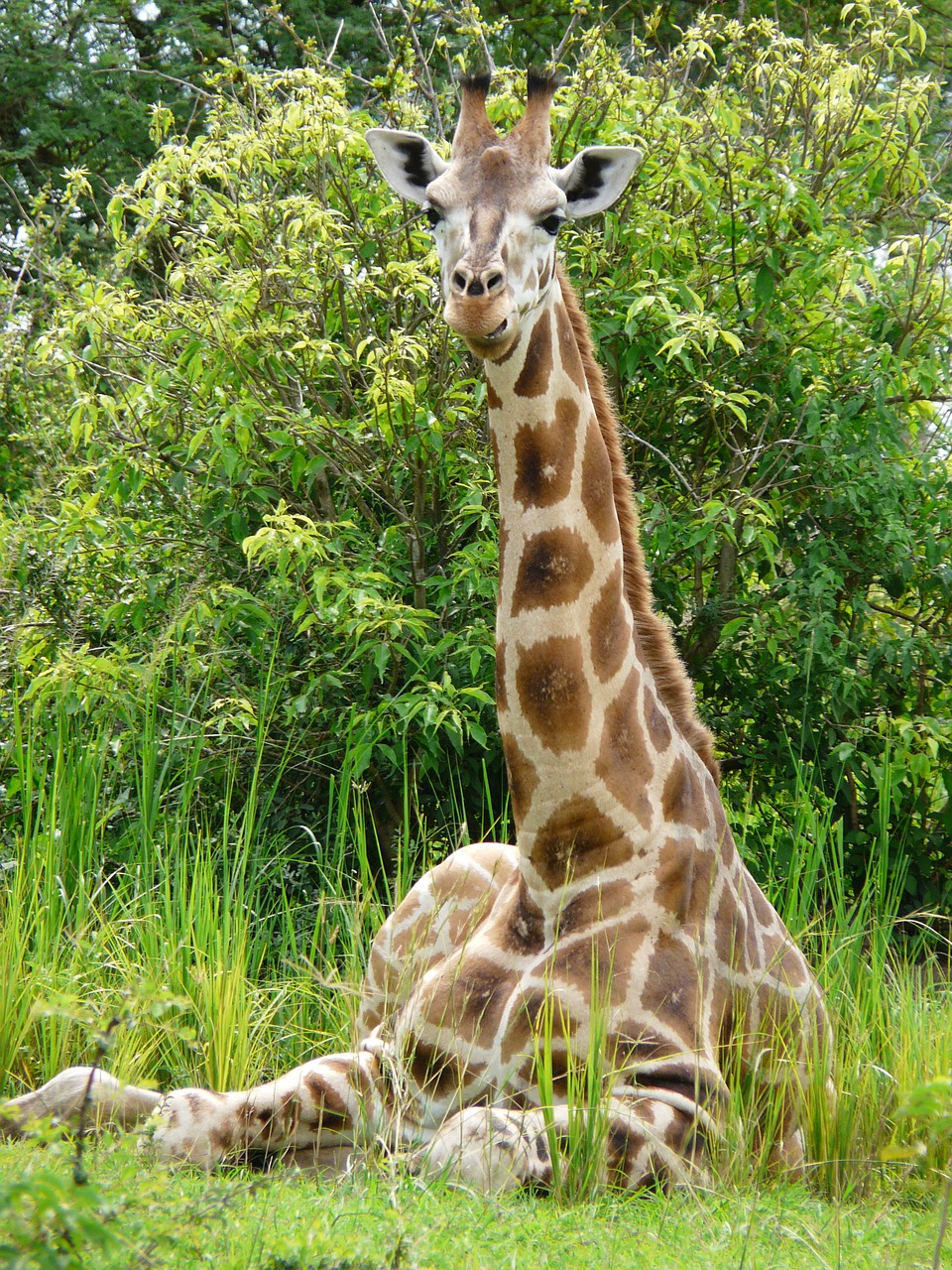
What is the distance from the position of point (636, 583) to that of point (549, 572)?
41cm

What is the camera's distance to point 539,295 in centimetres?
331

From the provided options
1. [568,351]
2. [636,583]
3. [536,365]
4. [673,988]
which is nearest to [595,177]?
[568,351]

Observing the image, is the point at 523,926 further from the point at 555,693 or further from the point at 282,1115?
the point at 282,1115

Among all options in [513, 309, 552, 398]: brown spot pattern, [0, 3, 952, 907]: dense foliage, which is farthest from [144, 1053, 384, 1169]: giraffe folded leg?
[0, 3, 952, 907]: dense foliage

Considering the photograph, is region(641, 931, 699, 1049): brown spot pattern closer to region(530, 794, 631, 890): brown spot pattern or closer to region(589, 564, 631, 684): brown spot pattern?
region(530, 794, 631, 890): brown spot pattern

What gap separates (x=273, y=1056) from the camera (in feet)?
13.7

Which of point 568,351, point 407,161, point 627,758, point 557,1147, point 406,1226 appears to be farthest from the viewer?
point 407,161

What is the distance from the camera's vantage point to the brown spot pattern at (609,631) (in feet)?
10.9

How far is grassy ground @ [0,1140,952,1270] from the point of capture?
1.90 metres

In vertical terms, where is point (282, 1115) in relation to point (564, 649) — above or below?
below

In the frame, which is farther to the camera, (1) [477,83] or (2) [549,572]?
(1) [477,83]

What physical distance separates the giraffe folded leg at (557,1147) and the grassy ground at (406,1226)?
0.05 metres

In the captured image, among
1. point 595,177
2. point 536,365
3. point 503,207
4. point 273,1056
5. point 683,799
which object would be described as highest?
point 595,177

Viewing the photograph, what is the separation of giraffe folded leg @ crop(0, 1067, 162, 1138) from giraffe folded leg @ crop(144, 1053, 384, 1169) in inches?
3.2
